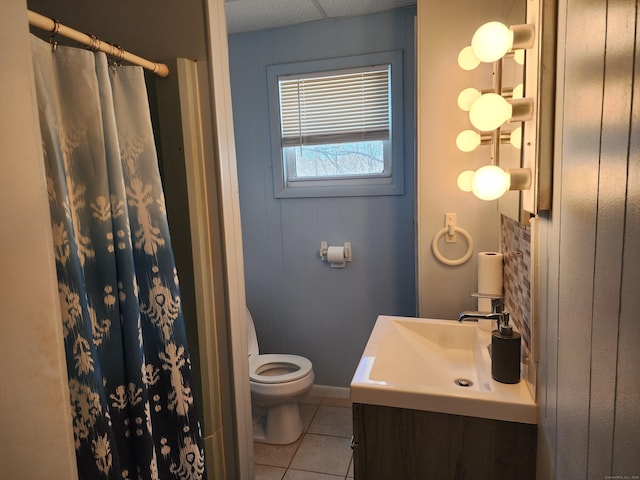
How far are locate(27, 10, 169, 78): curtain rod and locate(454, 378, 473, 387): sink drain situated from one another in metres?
1.37

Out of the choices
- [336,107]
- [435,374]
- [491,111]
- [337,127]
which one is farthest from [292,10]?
[435,374]

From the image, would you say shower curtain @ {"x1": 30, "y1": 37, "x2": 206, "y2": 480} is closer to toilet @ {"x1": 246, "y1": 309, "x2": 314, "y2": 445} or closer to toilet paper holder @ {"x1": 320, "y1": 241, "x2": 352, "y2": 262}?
toilet @ {"x1": 246, "y1": 309, "x2": 314, "y2": 445}

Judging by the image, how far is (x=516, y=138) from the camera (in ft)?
3.72

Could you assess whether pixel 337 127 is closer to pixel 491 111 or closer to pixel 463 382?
pixel 491 111

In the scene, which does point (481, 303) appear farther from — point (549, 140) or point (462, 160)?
point (549, 140)

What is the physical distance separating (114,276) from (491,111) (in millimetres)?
1053

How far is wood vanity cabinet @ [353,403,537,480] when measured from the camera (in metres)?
1.11

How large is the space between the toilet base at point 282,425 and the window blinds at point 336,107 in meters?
1.62

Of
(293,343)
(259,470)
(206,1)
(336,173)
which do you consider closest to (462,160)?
(336,173)

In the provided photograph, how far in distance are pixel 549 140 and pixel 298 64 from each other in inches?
78.8

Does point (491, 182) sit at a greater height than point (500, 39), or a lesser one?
lesser

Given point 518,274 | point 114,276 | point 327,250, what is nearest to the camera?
point 114,276

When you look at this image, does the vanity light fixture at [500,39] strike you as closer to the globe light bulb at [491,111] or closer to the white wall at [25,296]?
the globe light bulb at [491,111]

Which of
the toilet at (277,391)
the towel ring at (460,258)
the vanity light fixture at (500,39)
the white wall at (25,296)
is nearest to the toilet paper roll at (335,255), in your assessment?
the toilet at (277,391)
